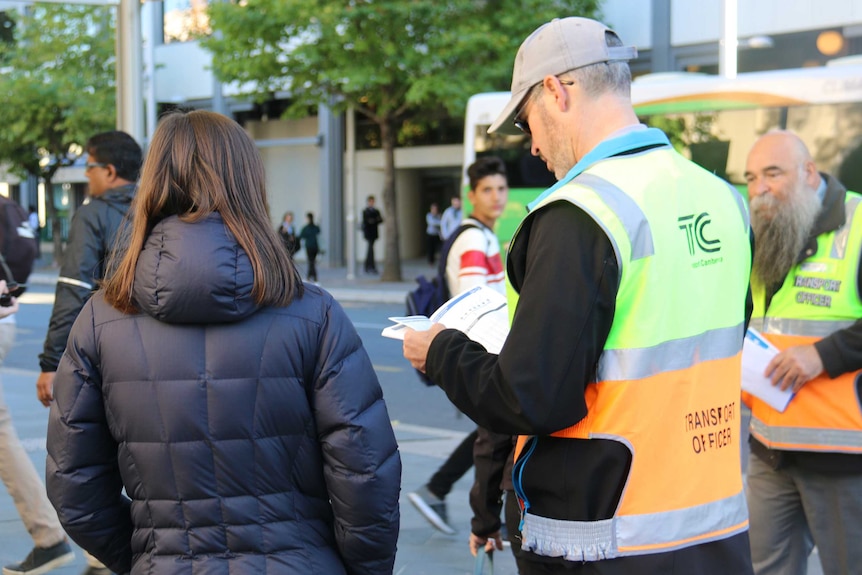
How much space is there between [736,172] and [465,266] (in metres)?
9.84

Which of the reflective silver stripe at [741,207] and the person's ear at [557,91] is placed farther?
the reflective silver stripe at [741,207]

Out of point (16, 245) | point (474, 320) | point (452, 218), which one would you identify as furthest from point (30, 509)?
point (452, 218)

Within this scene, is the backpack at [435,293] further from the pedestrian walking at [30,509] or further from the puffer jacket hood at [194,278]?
the puffer jacket hood at [194,278]

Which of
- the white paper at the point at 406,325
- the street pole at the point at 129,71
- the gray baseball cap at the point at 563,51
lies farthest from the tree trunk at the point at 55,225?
the gray baseball cap at the point at 563,51

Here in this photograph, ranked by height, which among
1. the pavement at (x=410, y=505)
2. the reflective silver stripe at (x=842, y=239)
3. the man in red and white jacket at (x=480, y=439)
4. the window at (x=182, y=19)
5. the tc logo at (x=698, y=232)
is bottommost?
the pavement at (x=410, y=505)

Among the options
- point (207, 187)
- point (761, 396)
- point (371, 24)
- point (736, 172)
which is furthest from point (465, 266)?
point (371, 24)

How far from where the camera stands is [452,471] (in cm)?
553

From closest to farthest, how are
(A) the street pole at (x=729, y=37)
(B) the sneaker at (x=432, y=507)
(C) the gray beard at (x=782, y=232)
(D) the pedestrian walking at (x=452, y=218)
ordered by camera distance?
(C) the gray beard at (x=782, y=232)
(B) the sneaker at (x=432, y=507)
(A) the street pole at (x=729, y=37)
(D) the pedestrian walking at (x=452, y=218)

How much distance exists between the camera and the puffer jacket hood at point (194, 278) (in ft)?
7.04

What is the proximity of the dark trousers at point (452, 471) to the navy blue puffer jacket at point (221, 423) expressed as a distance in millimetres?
3147

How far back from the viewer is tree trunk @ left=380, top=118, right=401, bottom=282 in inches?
947

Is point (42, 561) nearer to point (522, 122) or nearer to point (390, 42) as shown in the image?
point (522, 122)

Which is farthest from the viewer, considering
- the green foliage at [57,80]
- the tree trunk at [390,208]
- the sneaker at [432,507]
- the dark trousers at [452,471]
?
the green foliage at [57,80]

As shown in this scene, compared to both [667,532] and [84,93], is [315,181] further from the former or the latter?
[667,532]
